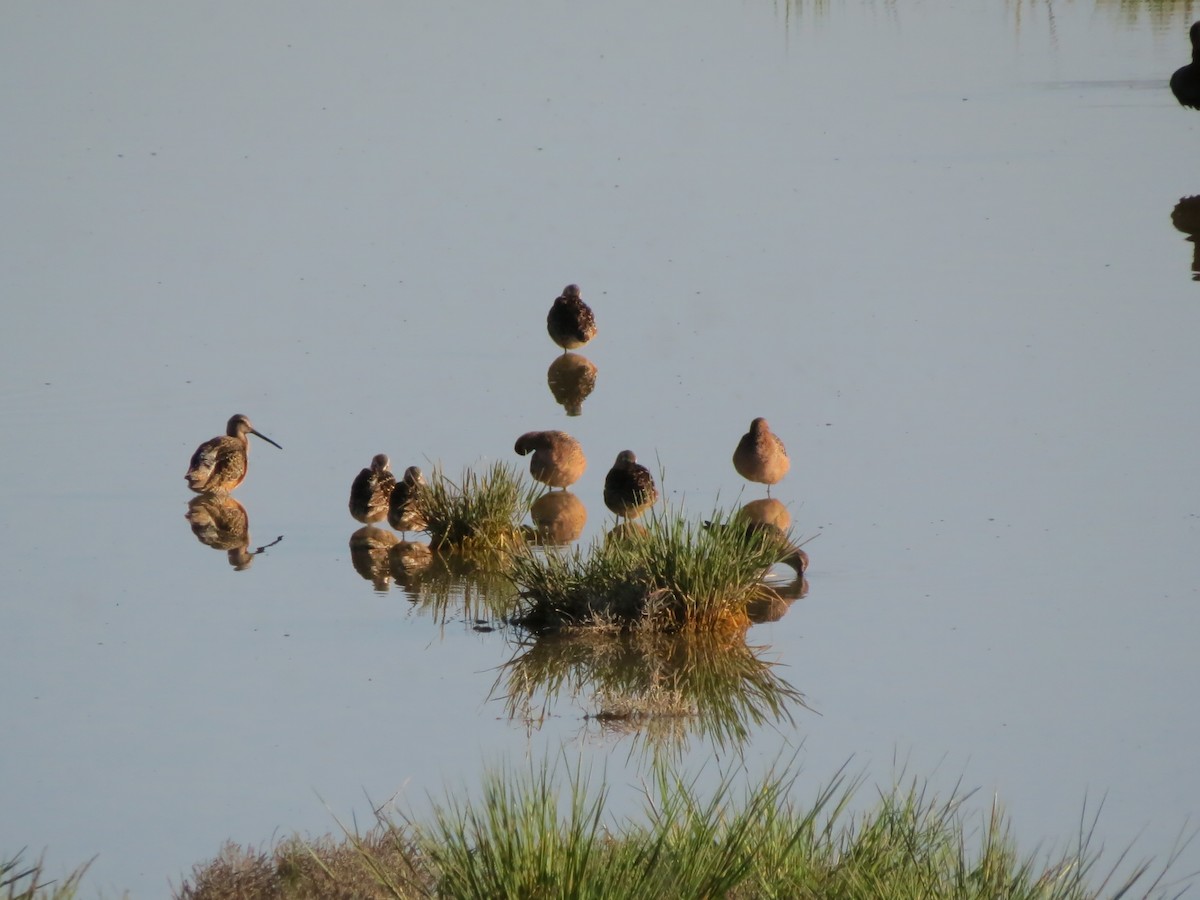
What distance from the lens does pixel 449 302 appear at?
14.9 m

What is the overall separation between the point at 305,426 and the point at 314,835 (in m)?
6.00

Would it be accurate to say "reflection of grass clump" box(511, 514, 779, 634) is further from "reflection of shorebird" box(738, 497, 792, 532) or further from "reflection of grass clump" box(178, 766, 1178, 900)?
"reflection of grass clump" box(178, 766, 1178, 900)

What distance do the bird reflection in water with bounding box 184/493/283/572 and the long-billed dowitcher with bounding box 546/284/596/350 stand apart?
3439 millimetres

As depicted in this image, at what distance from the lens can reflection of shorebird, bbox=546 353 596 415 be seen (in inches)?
500

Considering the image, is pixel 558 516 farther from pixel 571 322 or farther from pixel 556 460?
pixel 571 322

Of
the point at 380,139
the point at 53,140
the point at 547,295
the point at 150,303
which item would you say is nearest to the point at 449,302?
the point at 547,295

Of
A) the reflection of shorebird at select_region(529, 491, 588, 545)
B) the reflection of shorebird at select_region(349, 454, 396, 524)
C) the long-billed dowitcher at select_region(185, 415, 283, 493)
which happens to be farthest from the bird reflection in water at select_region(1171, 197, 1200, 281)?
the long-billed dowitcher at select_region(185, 415, 283, 493)

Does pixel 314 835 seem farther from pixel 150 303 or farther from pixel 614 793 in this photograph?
pixel 150 303

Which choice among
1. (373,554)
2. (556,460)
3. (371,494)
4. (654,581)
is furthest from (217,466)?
(654,581)

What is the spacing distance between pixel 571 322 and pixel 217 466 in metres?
3.51

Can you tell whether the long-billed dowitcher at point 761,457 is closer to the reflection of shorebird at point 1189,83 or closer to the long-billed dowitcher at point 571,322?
the long-billed dowitcher at point 571,322

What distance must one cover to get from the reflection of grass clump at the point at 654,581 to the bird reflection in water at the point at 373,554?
114 cm

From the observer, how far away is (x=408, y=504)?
32.4 ft

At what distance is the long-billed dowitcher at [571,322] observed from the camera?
13.7 meters
